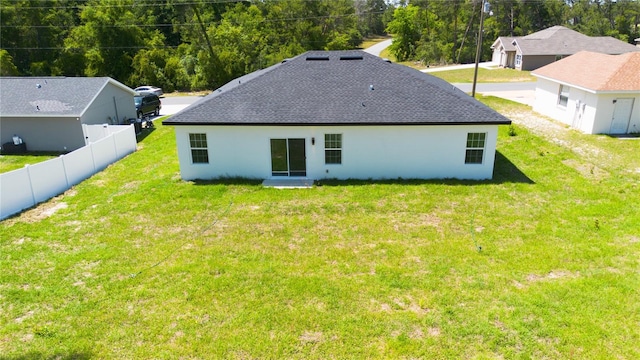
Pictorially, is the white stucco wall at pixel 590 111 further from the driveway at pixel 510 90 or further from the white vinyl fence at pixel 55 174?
the white vinyl fence at pixel 55 174

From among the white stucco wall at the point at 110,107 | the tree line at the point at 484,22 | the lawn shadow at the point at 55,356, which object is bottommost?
the lawn shadow at the point at 55,356

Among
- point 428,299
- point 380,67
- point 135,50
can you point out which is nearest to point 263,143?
point 380,67

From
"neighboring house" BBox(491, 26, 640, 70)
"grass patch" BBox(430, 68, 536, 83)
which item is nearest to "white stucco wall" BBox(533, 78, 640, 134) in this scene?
"grass patch" BBox(430, 68, 536, 83)

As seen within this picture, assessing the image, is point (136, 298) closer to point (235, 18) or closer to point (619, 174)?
point (619, 174)

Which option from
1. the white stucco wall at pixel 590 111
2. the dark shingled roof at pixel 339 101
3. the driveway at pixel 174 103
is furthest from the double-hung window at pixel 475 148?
the driveway at pixel 174 103

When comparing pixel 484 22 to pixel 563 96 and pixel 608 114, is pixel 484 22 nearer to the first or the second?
pixel 563 96

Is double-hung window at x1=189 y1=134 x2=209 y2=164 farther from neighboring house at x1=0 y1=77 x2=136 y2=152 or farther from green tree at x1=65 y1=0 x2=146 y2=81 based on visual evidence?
green tree at x1=65 y1=0 x2=146 y2=81
